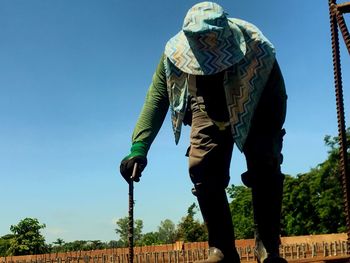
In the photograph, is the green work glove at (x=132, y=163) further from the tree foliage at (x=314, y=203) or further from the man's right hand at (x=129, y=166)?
the tree foliage at (x=314, y=203)

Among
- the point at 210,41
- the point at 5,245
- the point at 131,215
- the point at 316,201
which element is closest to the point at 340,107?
the point at 210,41

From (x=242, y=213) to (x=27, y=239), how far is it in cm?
1845

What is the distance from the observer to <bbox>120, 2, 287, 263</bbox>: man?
7.75ft

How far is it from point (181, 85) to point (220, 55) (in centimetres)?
26

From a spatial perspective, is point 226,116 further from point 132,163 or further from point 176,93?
point 132,163

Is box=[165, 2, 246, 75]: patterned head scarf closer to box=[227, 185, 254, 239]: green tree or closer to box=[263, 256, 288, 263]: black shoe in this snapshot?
box=[263, 256, 288, 263]: black shoe

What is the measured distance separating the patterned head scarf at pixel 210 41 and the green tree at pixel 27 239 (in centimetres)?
4360

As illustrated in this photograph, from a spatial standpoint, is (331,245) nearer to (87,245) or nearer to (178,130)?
(178,130)

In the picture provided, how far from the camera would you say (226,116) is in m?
2.43

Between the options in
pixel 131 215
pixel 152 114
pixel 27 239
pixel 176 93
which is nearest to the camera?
pixel 131 215

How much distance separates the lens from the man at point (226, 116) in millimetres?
2363

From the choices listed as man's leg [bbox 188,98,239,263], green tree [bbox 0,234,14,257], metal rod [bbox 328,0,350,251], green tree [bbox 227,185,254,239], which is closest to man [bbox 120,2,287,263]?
man's leg [bbox 188,98,239,263]

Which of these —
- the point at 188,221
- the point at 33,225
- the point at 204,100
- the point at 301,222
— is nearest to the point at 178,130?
the point at 204,100

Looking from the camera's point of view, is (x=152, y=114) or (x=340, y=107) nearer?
(x=340, y=107)
